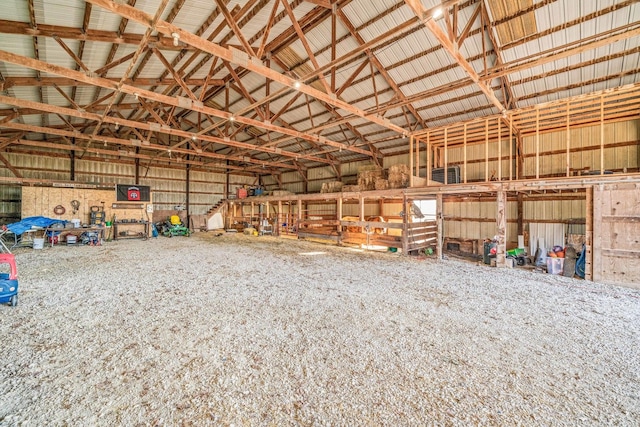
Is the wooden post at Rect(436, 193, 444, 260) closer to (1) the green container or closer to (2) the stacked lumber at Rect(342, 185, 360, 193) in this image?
(1) the green container

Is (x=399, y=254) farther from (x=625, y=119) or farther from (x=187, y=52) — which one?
(x=187, y=52)

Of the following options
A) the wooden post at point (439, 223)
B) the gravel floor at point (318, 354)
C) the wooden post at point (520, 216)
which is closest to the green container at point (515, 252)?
the wooden post at point (439, 223)

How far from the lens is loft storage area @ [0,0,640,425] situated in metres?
2.19

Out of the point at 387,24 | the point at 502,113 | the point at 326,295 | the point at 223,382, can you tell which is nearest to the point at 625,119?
the point at 502,113

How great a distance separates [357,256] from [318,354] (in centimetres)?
615

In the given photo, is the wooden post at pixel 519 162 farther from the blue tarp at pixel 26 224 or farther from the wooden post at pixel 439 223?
the blue tarp at pixel 26 224

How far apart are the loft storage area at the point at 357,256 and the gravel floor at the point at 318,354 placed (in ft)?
0.08

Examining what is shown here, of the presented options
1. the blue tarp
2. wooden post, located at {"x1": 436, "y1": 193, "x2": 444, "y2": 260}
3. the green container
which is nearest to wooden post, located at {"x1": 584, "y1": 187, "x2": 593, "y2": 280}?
the green container

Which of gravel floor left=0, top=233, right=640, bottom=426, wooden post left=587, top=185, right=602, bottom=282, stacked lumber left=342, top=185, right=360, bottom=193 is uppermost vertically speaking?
stacked lumber left=342, top=185, right=360, bottom=193

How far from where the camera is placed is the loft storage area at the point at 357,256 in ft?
7.20

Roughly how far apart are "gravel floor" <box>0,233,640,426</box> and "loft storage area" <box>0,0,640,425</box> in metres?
0.02

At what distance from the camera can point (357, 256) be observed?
874 centimetres

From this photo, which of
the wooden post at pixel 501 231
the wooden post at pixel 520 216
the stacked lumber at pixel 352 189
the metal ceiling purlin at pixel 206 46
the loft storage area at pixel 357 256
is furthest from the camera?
the stacked lumber at pixel 352 189

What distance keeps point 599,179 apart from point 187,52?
11.6 metres
